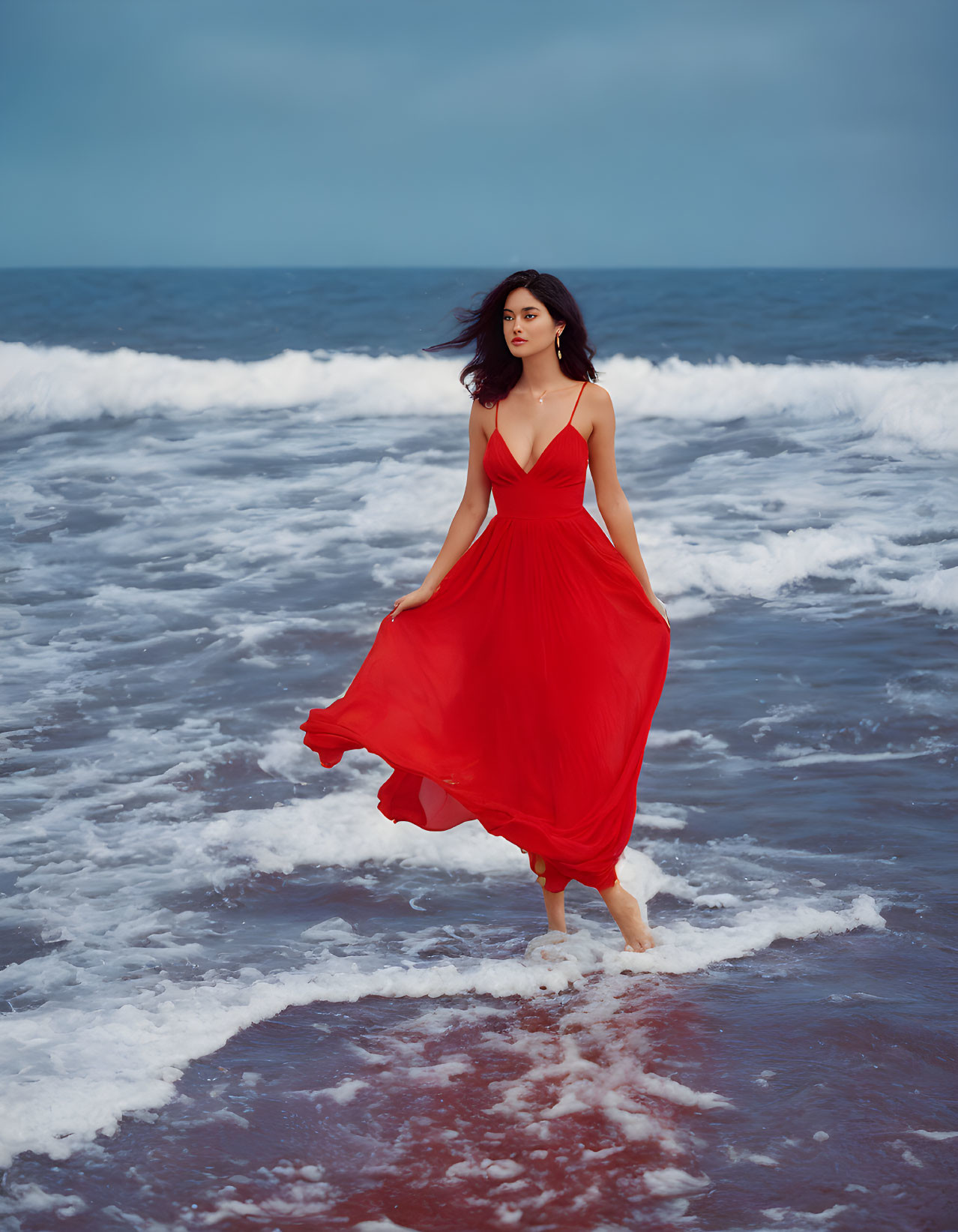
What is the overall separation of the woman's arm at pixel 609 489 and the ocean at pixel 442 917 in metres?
1.23

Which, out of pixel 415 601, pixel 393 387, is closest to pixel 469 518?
pixel 415 601

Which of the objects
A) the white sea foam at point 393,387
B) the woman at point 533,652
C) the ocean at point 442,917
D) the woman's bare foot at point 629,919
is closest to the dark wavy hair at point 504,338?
the woman at point 533,652

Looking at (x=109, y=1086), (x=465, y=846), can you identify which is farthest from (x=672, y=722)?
(x=109, y=1086)

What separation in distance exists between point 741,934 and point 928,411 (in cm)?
1267

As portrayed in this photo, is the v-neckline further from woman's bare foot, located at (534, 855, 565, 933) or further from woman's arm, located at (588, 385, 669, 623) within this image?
woman's bare foot, located at (534, 855, 565, 933)

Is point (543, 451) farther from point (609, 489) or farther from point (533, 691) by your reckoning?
point (533, 691)

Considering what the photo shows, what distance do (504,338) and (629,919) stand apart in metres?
1.82

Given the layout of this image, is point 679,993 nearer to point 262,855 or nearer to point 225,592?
point 262,855

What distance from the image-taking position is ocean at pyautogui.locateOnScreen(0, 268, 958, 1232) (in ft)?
9.24

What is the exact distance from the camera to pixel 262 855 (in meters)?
4.74

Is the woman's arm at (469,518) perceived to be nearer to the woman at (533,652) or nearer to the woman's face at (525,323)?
the woman at (533,652)

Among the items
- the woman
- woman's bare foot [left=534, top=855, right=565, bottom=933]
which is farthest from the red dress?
woman's bare foot [left=534, top=855, right=565, bottom=933]

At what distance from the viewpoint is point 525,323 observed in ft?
11.8

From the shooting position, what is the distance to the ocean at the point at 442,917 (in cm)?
282
